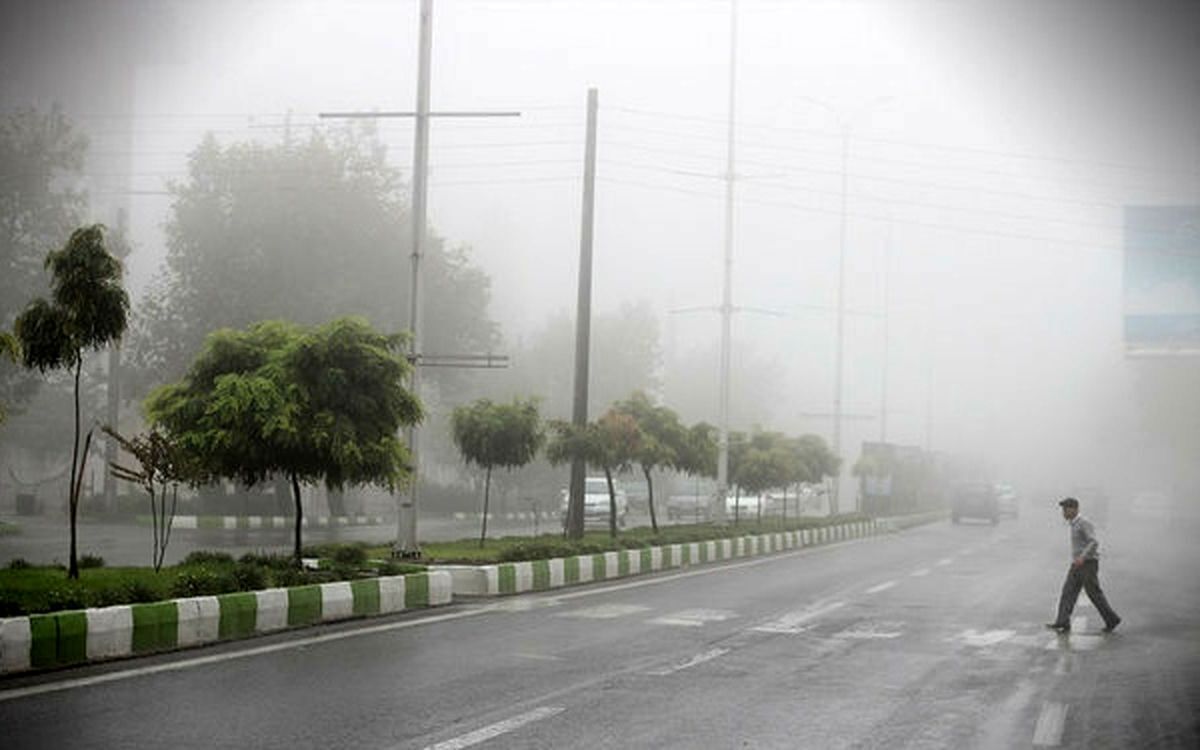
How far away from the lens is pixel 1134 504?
8000 cm

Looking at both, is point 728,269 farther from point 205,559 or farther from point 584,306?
point 205,559

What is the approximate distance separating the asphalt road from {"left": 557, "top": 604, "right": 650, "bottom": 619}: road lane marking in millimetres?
52

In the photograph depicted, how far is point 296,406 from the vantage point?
61.7 feet

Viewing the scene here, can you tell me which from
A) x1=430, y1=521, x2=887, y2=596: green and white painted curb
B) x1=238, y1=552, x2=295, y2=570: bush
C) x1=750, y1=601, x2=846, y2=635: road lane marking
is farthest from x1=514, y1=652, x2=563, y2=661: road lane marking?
x1=430, y1=521, x2=887, y2=596: green and white painted curb

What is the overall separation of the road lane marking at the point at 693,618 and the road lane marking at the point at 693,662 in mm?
2475

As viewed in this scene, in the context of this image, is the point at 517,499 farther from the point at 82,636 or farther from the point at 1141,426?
the point at 82,636

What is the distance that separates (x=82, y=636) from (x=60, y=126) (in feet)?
110

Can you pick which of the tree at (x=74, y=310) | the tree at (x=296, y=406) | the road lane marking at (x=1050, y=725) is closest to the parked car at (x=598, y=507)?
the tree at (x=296, y=406)

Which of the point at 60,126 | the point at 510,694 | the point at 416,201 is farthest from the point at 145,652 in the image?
the point at 60,126

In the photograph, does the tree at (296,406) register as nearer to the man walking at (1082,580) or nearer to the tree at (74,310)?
the tree at (74,310)

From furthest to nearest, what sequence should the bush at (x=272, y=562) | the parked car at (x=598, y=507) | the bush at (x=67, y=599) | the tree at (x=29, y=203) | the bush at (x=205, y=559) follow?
the parked car at (x=598, y=507) < the tree at (x=29, y=203) < the bush at (x=205, y=559) < the bush at (x=272, y=562) < the bush at (x=67, y=599)

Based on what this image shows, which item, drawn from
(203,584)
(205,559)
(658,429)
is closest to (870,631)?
(203,584)

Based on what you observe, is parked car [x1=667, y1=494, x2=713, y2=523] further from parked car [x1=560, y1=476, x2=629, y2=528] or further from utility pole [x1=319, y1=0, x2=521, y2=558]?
utility pole [x1=319, y1=0, x2=521, y2=558]

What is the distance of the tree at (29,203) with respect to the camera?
40.7 m
